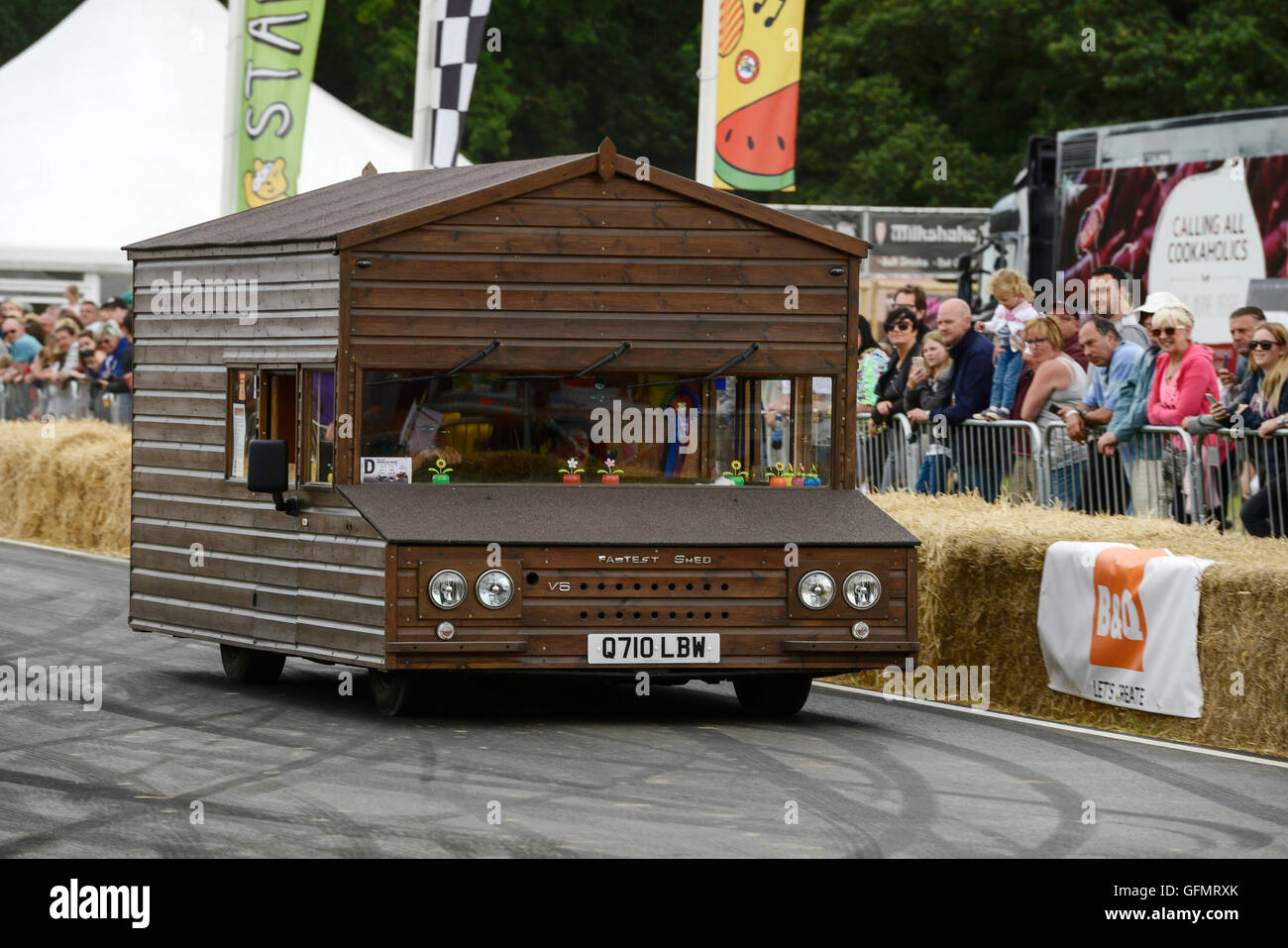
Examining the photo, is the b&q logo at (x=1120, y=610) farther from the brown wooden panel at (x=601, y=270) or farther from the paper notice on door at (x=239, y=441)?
the paper notice on door at (x=239, y=441)

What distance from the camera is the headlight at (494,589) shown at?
11508mm

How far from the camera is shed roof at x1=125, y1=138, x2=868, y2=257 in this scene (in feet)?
40.1

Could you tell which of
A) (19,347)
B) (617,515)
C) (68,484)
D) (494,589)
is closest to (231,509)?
(494,589)

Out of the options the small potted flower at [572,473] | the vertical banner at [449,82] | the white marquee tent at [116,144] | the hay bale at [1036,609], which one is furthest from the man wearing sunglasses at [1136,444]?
the white marquee tent at [116,144]

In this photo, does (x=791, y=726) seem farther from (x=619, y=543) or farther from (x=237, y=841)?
(x=237, y=841)

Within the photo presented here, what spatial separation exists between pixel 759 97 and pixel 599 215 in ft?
27.4

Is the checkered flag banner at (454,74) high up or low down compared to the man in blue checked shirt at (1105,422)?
up

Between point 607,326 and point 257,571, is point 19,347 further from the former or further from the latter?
point 607,326

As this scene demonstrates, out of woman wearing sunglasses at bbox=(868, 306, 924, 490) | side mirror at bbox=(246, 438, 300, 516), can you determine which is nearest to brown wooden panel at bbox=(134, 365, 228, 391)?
side mirror at bbox=(246, 438, 300, 516)

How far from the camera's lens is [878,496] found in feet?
51.3

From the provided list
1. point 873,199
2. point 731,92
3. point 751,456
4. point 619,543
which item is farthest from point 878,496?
point 873,199

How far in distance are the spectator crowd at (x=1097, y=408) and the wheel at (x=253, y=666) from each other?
215 inches

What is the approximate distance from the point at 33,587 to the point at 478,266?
865 cm
